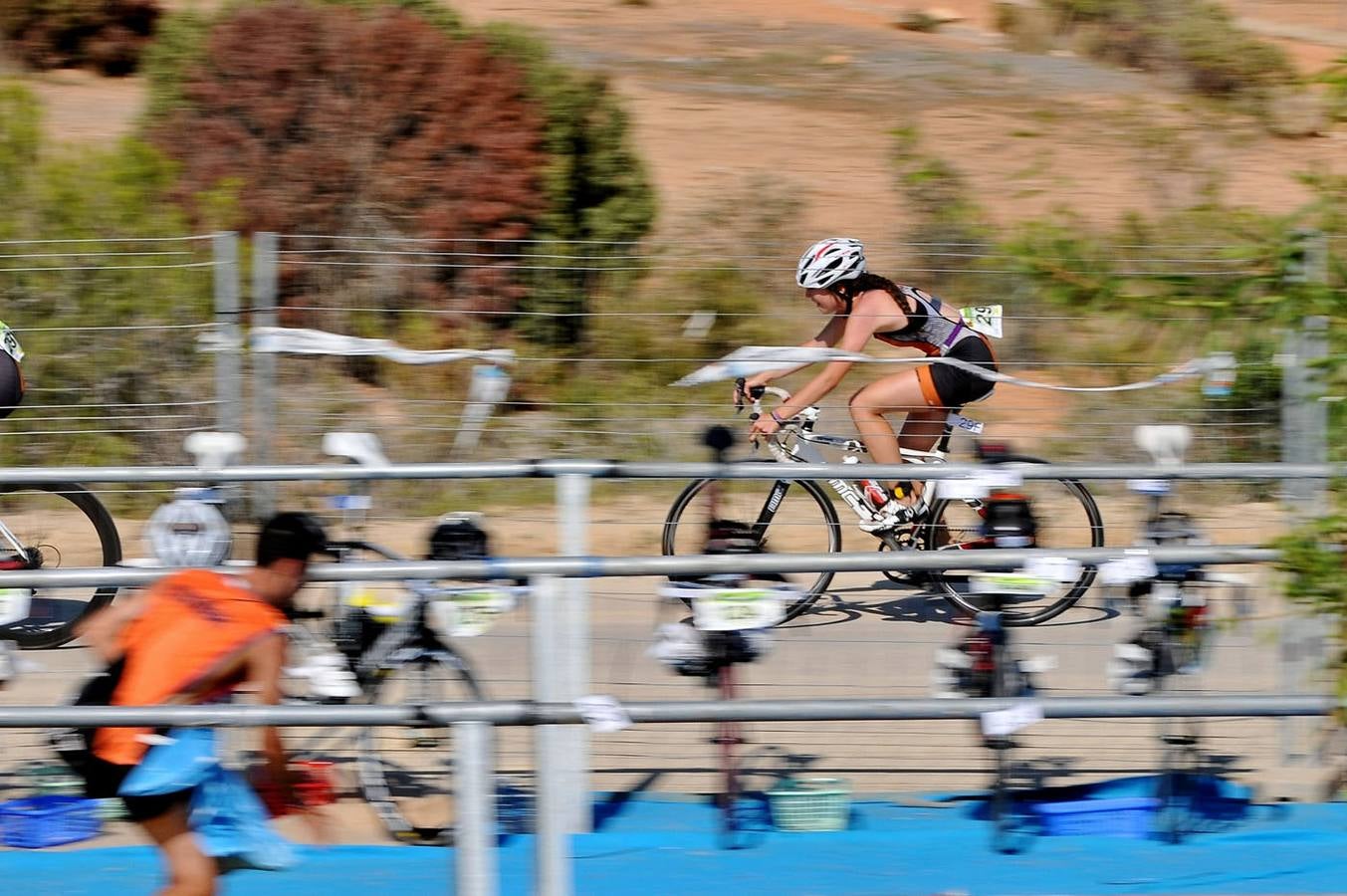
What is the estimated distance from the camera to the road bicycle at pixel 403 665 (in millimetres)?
5305

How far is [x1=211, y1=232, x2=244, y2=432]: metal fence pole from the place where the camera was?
8.12 meters

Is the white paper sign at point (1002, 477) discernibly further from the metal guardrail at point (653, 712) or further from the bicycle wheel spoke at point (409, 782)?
the bicycle wheel spoke at point (409, 782)

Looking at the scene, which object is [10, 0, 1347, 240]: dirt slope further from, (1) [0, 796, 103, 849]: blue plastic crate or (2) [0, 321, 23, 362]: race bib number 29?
(1) [0, 796, 103, 849]: blue plastic crate

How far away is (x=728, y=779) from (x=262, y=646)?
5.47 feet

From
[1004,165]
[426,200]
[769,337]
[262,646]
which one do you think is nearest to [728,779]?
[262,646]

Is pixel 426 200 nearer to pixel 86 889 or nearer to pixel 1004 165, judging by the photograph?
pixel 86 889

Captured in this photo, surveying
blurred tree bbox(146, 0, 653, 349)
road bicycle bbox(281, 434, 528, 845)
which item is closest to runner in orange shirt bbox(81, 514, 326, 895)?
road bicycle bbox(281, 434, 528, 845)

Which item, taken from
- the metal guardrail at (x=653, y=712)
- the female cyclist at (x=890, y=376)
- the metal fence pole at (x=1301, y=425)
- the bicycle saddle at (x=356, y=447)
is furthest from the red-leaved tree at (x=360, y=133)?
the metal guardrail at (x=653, y=712)

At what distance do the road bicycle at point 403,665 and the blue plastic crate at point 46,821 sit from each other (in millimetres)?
694

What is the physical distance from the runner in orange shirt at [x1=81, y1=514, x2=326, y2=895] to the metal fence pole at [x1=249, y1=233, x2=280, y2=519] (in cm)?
365

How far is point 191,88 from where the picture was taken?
1260 cm

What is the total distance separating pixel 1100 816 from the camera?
5.54 meters

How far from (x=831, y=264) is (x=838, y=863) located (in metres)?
3.64

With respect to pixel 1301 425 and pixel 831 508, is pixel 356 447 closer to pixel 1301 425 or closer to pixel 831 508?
pixel 831 508
